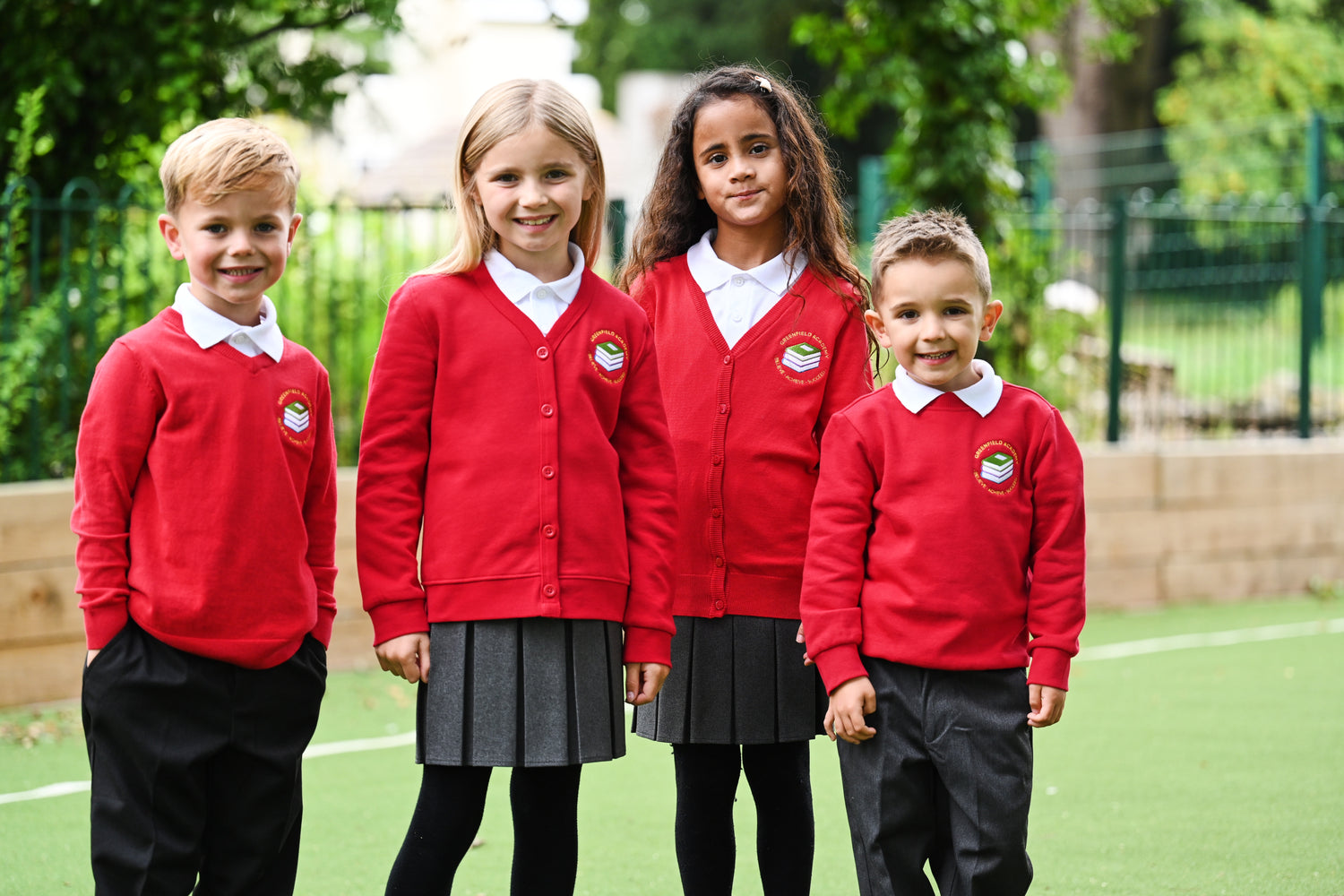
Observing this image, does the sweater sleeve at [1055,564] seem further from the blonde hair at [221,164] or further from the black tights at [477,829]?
the blonde hair at [221,164]

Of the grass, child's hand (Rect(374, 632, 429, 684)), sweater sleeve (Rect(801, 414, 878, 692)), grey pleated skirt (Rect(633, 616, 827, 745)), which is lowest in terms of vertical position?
the grass

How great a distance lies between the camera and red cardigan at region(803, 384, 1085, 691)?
245 cm

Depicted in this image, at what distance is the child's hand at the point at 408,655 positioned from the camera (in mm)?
2412

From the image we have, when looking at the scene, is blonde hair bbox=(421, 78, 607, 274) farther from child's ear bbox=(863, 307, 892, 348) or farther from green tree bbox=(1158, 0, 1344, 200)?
green tree bbox=(1158, 0, 1344, 200)

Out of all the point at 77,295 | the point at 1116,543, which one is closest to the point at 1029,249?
the point at 1116,543

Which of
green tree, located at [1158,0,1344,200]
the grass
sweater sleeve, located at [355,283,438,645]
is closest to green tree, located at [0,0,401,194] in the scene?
the grass

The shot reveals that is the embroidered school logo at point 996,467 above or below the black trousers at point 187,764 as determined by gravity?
above

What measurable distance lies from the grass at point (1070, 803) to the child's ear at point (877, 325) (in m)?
1.49

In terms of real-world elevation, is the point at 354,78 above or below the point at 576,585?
above

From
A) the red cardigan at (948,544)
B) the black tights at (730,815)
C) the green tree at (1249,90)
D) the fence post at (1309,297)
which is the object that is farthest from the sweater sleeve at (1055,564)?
the green tree at (1249,90)

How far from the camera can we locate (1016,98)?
26.7 feet

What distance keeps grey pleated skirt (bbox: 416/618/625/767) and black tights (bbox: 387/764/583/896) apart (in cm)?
6

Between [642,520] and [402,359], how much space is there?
49cm

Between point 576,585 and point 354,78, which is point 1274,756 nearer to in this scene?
point 576,585
